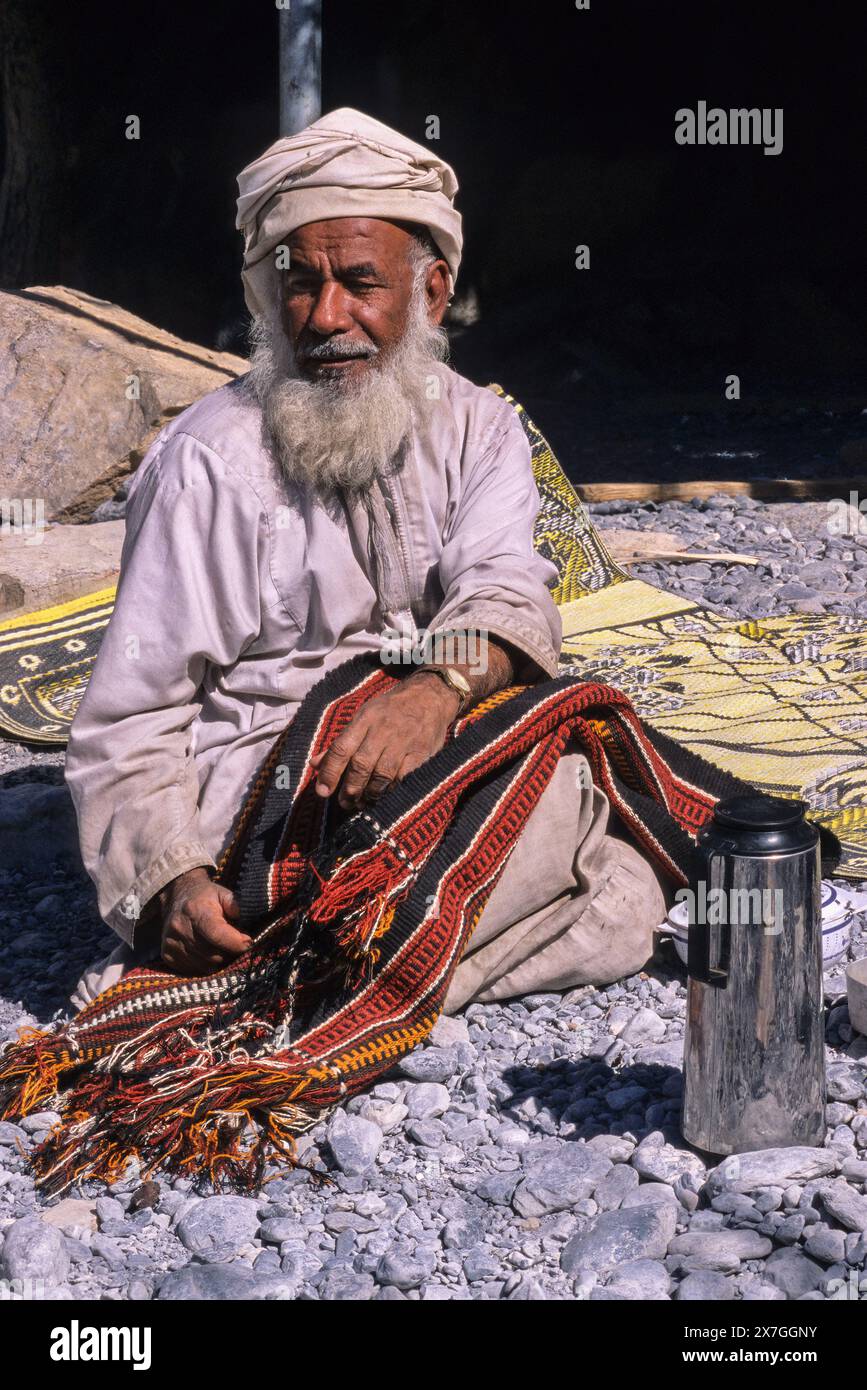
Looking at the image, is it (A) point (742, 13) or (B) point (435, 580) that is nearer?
(B) point (435, 580)

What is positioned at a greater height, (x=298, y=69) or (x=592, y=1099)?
(x=298, y=69)

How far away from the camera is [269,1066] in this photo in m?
2.65

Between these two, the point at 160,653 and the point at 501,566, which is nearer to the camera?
the point at 160,653

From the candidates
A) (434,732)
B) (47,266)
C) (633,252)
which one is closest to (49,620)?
(434,732)

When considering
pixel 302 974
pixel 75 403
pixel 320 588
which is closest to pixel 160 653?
pixel 320 588

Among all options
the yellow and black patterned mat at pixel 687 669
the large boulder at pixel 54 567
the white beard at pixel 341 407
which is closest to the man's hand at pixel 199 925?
the white beard at pixel 341 407

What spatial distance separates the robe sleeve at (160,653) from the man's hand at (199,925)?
0.07 m

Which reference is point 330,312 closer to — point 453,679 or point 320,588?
point 320,588

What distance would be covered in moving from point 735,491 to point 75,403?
3038 millimetres

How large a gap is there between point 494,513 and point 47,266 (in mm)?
9342

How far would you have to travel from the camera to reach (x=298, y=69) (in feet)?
23.4

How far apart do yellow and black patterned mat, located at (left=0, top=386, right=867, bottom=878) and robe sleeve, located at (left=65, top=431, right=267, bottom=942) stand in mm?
1407

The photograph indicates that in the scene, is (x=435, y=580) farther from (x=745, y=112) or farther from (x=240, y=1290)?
(x=745, y=112)

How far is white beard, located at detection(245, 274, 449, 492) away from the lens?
10.2 ft
